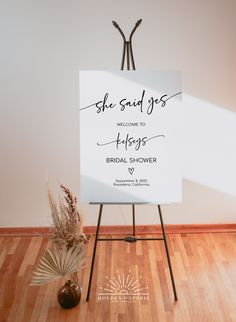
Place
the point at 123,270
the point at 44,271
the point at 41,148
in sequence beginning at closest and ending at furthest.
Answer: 1. the point at 44,271
2. the point at 123,270
3. the point at 41,148

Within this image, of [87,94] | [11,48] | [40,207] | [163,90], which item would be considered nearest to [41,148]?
[40,207]

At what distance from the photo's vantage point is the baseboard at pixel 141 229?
4465 mm

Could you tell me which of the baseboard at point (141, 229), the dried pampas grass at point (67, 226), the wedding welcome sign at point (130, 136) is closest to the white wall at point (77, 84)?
the baseboard at point (141, 229)

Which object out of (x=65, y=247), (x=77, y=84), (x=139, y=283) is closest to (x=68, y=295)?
(x=65, y=247)

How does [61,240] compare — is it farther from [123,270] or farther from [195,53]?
[195,53]

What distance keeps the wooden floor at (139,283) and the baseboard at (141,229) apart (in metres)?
0.06

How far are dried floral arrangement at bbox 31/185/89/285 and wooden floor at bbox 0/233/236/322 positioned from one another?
0.95 feet

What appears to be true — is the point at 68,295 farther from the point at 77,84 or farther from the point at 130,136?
the point at 77,84

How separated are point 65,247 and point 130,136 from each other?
2.61 ft

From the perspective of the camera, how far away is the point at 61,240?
330cm

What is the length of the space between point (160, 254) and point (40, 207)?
1068 millimetres

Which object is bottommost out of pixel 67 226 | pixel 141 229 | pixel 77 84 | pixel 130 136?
pixel 141 229
